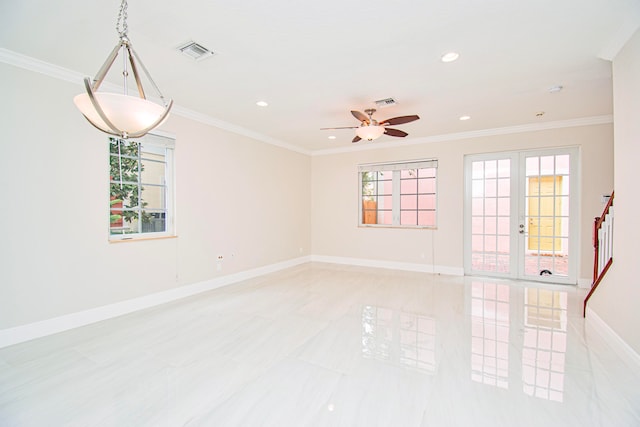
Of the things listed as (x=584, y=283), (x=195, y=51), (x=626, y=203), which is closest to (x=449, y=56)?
(x=626, y=203)

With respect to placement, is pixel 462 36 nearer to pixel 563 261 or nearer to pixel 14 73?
pixel 14 73

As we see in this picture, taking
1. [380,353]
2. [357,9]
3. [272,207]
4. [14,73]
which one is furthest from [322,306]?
[14,73]

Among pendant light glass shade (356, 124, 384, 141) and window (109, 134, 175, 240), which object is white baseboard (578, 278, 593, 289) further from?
window (109, 134, 175, 240)

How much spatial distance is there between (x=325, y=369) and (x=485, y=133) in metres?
4.97

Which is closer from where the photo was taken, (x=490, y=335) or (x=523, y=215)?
(x=490, y=335)

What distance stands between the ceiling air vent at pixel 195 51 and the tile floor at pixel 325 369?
2.70 m

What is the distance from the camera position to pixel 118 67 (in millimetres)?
2969

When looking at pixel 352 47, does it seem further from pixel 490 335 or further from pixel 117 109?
pixel 490 335

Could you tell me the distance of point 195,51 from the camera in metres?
2.64

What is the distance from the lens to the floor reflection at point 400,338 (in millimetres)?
2451

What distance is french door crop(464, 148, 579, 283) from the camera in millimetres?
4836

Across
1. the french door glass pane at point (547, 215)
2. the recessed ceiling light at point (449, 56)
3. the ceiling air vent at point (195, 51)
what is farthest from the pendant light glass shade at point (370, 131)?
the french door glass pane at point (547, 215)

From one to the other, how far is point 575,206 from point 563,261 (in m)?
0.94

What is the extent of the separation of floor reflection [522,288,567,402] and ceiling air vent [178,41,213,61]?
3.74 m
